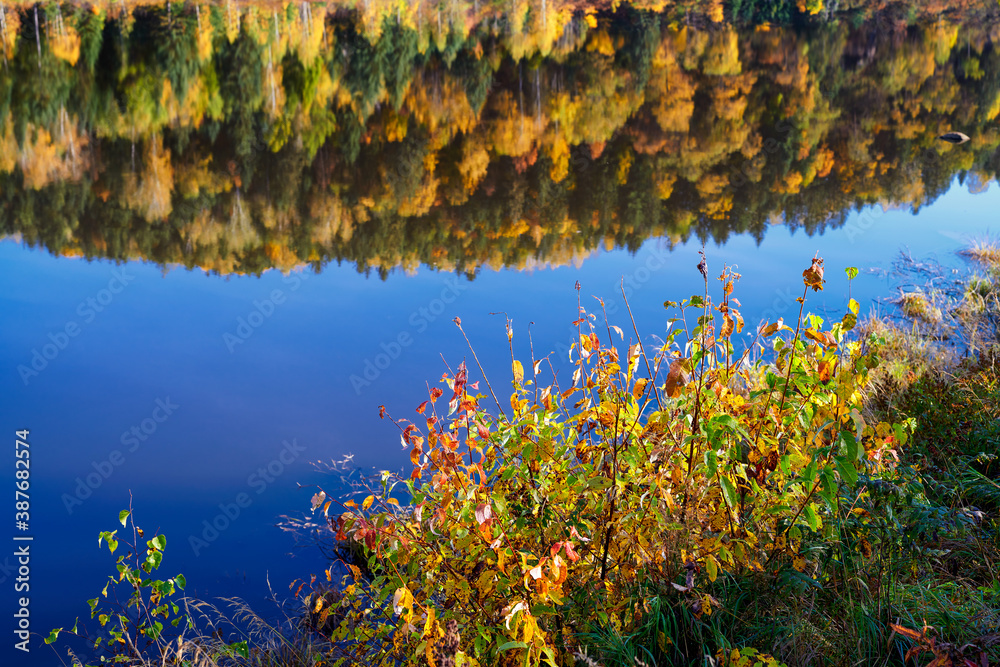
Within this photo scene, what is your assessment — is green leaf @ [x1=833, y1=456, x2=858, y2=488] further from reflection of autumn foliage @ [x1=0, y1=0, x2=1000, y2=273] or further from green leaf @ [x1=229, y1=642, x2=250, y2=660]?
reflection of autumn foliage @ [x1=0, y1=0, x2=1000, y2=273]

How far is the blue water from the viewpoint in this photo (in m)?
5.25

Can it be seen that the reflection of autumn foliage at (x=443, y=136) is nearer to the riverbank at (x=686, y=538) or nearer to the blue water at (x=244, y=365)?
the blue water at (x=244, y=365)

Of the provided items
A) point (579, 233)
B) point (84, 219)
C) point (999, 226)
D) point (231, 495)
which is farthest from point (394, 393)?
point (999, 226)

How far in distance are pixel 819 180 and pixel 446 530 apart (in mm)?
13912

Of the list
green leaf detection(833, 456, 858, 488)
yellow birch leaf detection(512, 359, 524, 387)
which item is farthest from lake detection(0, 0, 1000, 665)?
green leaf detection(833, 456, 858, 488)

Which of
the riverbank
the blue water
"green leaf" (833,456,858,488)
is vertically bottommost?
the blue water

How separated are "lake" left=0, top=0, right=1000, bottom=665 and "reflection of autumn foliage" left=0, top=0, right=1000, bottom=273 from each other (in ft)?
0.39

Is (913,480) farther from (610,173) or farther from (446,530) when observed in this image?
(610,173)

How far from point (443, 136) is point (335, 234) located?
24.4 feet

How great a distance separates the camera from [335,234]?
1250cm

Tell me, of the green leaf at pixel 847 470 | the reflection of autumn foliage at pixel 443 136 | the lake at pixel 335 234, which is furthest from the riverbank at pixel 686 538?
the reflection of autumn foliage at pixel 443 136

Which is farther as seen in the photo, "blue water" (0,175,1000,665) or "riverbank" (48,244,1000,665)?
"blue water" (0,175,1000,665)

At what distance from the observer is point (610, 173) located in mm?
15492

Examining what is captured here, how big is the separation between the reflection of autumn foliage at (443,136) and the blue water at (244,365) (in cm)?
96
